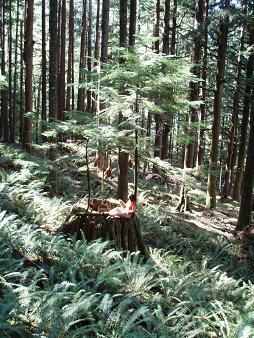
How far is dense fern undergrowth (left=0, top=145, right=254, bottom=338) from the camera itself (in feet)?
15.8

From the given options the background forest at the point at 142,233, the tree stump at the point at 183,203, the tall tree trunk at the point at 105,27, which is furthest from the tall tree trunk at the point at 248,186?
the tall tree trunk at the point at 105,27

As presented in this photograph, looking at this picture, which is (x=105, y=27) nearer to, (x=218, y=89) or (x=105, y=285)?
(x=218, y=89)

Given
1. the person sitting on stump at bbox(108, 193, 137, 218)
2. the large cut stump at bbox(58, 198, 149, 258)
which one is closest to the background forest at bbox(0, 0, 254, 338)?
the large cut stump at bbox(58, 198, 149, 258)

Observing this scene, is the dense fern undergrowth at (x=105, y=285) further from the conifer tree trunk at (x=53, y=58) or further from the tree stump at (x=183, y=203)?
the conifer tree trunk at (x=53, y=58)

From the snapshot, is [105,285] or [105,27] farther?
[105,27]

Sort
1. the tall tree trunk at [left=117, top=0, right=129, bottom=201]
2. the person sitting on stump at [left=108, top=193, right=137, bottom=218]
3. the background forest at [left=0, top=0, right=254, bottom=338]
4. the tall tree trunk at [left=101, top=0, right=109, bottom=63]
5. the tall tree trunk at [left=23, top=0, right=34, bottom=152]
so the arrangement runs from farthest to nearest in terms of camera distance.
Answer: the tall tree trunk at [left=23, top=0, right=34, bottom=152] → the tall tree trunk at [left=101, top=0, right=109, bottom=63] → the tall tree trunk at [left=117, top=0, right=129, bottom=201] → the person sitting on stump at [left=108, top=193, right=137, bottom=218] → the background forest at [left=0, top=0, right=254, bottom=338]

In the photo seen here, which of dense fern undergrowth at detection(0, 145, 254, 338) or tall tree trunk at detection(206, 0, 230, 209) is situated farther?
tall tree trunk at detection(206, 0, 230, 209)

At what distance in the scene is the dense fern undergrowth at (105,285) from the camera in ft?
15.8

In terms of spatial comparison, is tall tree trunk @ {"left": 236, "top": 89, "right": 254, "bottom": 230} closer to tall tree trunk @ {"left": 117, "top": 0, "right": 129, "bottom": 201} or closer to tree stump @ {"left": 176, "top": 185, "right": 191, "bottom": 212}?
tree stump @ {"left": 176, "top": 185, "right": 191, "bottom": 212}

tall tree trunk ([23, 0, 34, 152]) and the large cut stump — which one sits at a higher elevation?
tall tree trunk ([23, 0, 34, 152])

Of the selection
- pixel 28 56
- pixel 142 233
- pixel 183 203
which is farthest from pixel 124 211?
pixel 28 56

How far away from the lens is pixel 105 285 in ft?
20.4

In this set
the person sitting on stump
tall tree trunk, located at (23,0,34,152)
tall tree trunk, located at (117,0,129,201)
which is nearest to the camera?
the person sitting on stump

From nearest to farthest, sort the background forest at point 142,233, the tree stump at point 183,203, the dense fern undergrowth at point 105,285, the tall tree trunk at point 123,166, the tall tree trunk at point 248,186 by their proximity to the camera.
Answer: the dense fern undergrowth at point 105,285 → the background forest at point 142,233 → the tall tree trunk at point 123,166 → the tall tree trunk at point 248,186 → the tree stump at point 183,203
